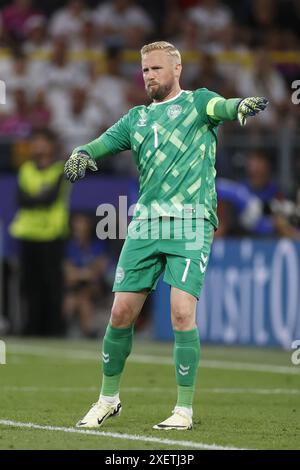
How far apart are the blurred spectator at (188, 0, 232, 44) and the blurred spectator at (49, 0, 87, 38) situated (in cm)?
171

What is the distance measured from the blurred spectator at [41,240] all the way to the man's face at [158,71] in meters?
8.30

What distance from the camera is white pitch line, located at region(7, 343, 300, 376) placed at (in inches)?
476

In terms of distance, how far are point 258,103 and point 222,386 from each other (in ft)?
12.6

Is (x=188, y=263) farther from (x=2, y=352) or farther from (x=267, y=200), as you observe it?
(x=267, y=200)

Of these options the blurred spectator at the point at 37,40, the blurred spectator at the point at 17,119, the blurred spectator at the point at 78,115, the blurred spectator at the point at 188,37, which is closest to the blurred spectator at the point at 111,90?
the blurred spectator at the point at 78,115

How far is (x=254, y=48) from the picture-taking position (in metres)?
19.4

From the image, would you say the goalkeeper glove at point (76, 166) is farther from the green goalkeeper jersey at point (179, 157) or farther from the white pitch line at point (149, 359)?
the white pitch line at point (149, 359)

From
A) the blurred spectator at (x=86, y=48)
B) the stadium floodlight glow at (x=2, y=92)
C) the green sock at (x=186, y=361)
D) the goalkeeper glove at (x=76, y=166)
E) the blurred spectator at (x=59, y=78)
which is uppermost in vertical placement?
the blurred spectator at (x=86, y=48)

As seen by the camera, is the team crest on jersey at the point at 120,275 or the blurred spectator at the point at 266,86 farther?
the blurred spectator at the point at 266,86

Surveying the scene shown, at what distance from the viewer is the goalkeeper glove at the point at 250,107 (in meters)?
7.20

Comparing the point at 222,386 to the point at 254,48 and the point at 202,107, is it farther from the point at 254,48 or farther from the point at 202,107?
the point at 254,48

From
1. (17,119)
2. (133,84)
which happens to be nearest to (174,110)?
(17,119)

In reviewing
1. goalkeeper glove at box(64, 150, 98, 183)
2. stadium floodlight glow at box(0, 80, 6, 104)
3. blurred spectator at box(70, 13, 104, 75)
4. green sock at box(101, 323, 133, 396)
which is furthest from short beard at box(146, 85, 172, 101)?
blurred spectator at box(70, 13, 104, 75)
